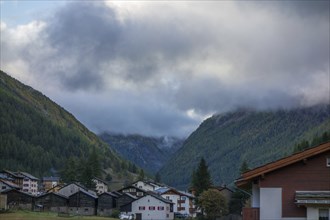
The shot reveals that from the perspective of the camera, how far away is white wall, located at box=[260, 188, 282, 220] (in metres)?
34.6

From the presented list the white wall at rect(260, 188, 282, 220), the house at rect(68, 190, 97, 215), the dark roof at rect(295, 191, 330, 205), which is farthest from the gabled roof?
the house at rect(68, 190, 97, 215)

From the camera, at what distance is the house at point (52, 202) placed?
586 ft

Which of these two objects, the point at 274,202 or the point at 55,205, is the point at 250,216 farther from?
the point at 55,205

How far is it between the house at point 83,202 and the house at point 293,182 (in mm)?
147170

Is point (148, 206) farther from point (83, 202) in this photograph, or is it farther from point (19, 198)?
point (19, 198)

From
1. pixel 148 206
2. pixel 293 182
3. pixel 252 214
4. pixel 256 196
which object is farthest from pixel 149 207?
pixel 293 182

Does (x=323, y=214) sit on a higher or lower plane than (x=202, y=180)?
lower

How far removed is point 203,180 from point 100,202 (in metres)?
28.8

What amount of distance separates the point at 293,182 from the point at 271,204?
5.41 feet

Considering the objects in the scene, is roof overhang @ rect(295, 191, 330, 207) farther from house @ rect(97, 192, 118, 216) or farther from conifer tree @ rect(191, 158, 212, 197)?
house @ rect(97, 192, 118, 216)

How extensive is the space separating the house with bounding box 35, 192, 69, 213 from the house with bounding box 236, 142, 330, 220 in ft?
487

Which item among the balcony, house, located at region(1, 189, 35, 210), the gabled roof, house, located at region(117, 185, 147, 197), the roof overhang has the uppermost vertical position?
house, located at region(117, 185, 147, 197)

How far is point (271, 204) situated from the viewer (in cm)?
3472

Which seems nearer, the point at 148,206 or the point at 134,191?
the point at 148,206
